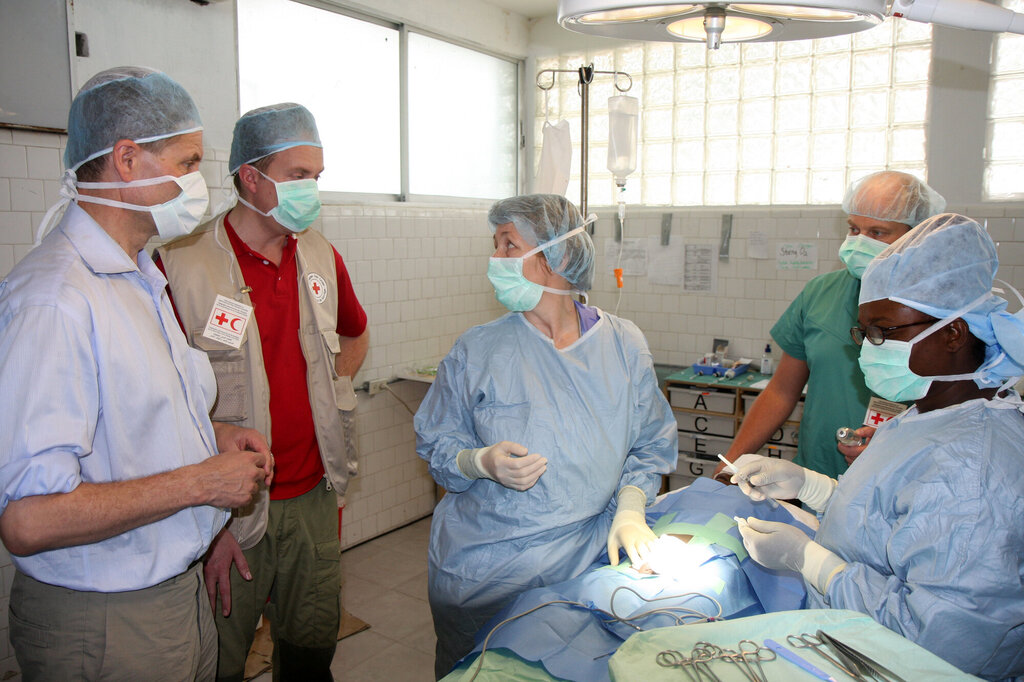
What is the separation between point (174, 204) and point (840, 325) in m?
2.04

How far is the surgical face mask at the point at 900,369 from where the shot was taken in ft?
4.82

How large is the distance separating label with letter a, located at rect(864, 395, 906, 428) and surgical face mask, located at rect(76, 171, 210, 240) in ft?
6.57

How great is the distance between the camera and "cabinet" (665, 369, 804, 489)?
432 cm

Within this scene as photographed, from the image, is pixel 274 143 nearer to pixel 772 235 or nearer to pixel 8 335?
pixel 8 335

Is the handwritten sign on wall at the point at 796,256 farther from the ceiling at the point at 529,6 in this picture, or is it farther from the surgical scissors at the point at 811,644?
the surgical scissors at the point at 811,644

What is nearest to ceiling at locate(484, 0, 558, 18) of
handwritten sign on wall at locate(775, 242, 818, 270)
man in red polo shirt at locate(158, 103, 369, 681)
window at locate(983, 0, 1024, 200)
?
handwritten sign on wall at locate(775, 242, 818, 270)

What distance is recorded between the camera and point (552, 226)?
220cm

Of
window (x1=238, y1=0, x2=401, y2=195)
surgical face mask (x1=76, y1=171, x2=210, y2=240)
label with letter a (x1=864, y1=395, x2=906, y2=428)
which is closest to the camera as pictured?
surgical face mask (x1=76, y1=171, x2=210, y2=240)

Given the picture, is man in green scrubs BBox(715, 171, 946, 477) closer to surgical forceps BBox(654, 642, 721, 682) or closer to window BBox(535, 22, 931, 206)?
surgical forceps BBox(654, 642, 721, 682)

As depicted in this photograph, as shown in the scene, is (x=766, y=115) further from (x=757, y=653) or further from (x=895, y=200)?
(x=757, y=653)

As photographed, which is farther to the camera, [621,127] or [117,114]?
[621,127]

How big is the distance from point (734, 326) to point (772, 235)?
2.08 feet

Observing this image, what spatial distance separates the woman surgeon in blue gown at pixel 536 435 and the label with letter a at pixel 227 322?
58 centimetres

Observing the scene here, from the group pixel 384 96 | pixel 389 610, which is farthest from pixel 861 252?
pixel 384 96
